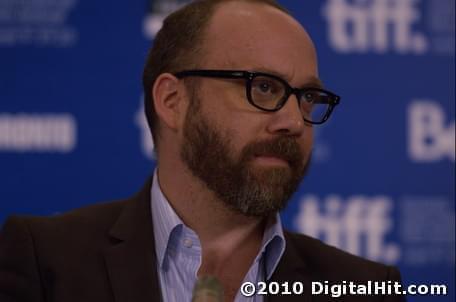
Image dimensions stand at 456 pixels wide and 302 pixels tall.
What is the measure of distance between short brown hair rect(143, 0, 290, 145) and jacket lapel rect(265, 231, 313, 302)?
0.38 m

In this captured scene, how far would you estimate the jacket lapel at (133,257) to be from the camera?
4.37 ft

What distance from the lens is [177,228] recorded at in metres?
1.42

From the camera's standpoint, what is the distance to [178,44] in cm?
150

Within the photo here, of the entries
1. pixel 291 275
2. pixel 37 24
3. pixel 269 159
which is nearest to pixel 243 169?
pixel 269 159

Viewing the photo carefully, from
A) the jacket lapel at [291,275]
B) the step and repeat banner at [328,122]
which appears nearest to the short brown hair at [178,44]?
the jacket lapel at [291,275]

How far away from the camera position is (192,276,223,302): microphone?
2.70 feet

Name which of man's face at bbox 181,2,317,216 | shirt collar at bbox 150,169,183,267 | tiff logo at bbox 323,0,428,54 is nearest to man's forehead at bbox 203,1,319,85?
man's face at bbox 181,2,317,216

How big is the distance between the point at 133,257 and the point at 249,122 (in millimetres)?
340

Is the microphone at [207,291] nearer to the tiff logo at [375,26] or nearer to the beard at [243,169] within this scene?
the beard at [243,169]

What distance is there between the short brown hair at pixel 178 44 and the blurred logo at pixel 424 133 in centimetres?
92

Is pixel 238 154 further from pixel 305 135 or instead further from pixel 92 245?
pixel 92 245

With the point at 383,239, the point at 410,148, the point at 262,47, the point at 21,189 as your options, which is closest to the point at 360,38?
the point at 410,148

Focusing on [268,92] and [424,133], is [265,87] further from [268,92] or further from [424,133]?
[424,133]

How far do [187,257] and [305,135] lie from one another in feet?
1.08
